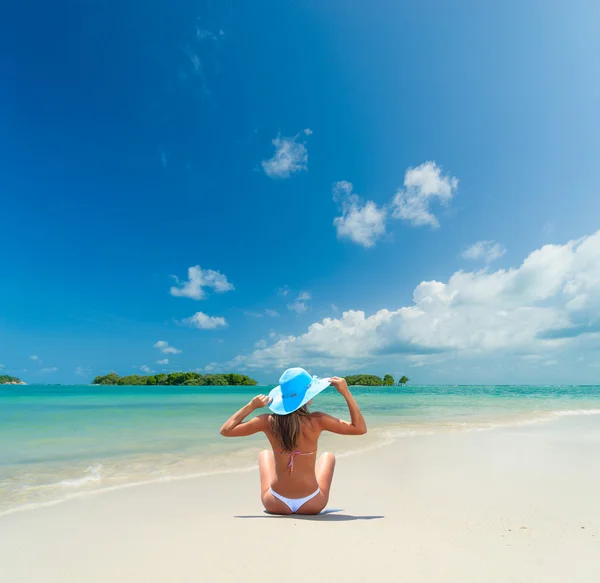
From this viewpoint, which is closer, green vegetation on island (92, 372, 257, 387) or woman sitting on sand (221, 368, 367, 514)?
woman sitting on sand (221, 368, 367, 514)

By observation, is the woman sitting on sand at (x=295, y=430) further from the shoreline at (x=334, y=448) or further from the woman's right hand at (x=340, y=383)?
the shoreline at (x=334, y=448)

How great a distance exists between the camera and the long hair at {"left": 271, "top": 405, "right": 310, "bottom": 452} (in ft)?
12.4

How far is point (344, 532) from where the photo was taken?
129 inches

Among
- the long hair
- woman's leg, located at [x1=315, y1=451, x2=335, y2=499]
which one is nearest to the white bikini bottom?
woman's leg, located at [x1=315, y1=451, x2=335, y2=499]

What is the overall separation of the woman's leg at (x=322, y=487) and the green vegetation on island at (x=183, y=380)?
117 m

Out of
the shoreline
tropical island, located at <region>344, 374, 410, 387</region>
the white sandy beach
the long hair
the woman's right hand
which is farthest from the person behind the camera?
tropical island, located at <region>344, 374, 410, 387</region>

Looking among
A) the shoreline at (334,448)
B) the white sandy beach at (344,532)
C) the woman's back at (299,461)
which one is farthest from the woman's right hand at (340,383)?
the shoreline at (334,448)

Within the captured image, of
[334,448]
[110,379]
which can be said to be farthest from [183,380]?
[334,448]

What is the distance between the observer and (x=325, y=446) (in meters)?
9.23

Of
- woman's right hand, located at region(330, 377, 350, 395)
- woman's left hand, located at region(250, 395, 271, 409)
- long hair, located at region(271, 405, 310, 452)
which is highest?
woman's right hand, located at region(330, 377, 350, 395)

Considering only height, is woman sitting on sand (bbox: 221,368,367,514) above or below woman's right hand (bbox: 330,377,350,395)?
below

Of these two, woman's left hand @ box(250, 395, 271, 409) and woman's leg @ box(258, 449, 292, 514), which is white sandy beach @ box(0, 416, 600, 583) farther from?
woman's left hand @ box(250, 395, 271, 409)

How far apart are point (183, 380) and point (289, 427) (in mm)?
122528

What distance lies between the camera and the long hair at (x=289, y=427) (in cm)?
379
